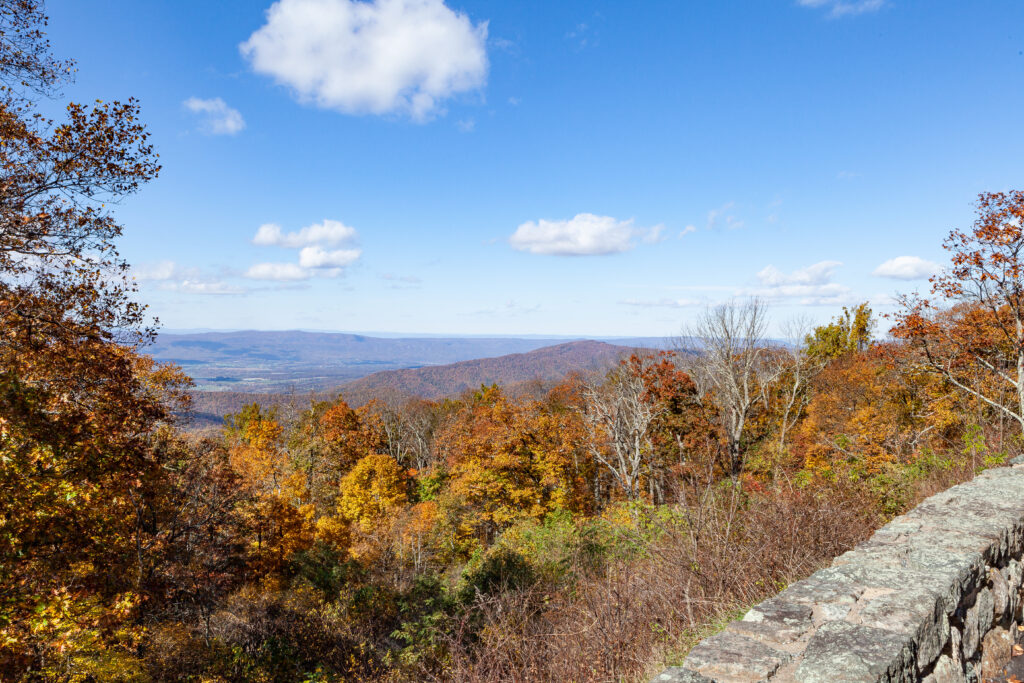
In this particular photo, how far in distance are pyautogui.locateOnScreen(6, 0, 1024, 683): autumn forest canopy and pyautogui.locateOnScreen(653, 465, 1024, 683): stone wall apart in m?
1.28

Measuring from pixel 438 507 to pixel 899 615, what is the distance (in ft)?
83.1

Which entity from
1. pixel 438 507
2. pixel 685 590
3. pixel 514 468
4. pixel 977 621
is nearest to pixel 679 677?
pixel 977 621

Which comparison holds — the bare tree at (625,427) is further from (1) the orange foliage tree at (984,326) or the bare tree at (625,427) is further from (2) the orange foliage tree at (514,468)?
(1) the orange foliage tree at (984,326)

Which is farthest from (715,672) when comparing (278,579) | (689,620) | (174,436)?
(278,579)

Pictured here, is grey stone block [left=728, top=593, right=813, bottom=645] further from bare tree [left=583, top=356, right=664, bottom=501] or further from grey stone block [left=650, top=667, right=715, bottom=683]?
bare tree [left=583, top=356, right=664, bottom=501]

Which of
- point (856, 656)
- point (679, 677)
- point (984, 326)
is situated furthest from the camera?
point (984, 326)

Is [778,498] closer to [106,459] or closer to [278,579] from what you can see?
[106,459]

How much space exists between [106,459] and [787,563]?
927cm

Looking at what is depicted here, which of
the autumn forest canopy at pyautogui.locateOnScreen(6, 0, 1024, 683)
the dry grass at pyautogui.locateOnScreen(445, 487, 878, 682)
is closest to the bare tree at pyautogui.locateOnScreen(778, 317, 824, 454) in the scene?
the autumn forest canopy at pyautogui.locateOnScreen(6, 0, 1024, 683)

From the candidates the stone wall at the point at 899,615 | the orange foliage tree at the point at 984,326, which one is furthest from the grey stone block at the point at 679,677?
the orange foliage tree at the point at 984,326

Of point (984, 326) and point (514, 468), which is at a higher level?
point (984, 326)

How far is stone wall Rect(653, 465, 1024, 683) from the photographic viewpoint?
7.98 feet

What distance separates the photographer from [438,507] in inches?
1026

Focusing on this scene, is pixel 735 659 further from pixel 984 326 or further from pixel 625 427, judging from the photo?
pixel 625 427
